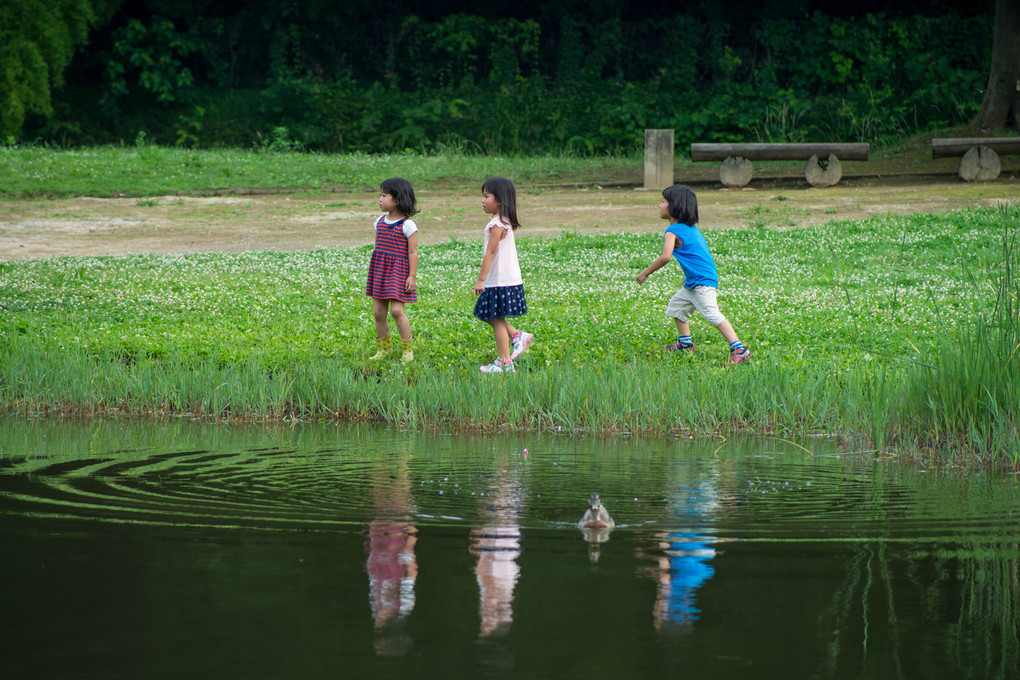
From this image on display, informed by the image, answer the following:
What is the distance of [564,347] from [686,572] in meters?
5.52

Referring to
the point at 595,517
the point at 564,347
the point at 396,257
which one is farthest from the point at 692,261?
the point at 595,517

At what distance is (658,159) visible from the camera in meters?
23.4

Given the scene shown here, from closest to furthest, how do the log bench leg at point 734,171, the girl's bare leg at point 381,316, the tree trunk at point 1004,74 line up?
the girl's bare leg at point 381,316, the log bench leg at point 734,171, the tree trunk at point 1004,74

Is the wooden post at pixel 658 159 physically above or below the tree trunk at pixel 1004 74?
below

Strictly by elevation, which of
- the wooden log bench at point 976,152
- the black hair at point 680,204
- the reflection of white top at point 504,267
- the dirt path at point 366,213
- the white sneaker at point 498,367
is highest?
the wooden log bench at point 976,152

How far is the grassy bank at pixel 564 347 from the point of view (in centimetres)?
731

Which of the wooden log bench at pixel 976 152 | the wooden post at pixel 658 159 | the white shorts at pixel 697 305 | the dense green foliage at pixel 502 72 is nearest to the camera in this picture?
the white shorts at pixel 697 305

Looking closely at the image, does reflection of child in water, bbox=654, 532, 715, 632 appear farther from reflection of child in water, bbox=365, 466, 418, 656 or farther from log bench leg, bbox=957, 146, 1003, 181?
log bench leg, bbox=957, 146, 1003, 181

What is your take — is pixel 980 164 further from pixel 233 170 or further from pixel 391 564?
pixel 391 564

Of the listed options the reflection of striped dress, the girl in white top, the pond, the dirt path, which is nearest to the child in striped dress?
the reflection of striped dress

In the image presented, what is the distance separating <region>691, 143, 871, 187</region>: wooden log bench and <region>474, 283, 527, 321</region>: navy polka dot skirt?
14188 mm

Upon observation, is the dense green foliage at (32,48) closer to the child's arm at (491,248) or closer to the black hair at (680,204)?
the child's arm at (491,248)

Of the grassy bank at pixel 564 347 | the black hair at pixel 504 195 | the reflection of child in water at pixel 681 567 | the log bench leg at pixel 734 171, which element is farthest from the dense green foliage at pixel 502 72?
the reflection of child in water at pixel 681 567

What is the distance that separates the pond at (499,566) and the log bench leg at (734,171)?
16695 mm
